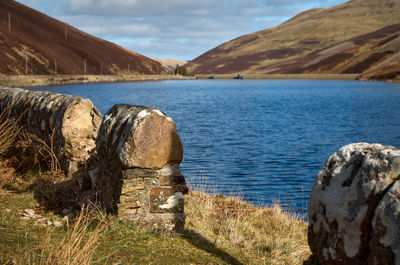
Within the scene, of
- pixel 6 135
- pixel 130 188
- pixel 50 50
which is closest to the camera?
pixel 130 188

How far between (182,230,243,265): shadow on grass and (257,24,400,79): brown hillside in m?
96.1

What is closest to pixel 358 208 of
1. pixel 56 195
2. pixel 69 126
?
pixel 56 195

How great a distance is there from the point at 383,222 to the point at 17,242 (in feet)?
12.9

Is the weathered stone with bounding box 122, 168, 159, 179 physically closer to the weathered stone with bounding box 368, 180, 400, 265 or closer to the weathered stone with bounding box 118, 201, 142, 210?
the weathered stone with bounding box 118, 201, 142, 210

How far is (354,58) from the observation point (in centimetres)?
13900

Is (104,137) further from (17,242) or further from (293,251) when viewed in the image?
(293,251)

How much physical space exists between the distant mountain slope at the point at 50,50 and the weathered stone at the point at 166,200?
249 ft

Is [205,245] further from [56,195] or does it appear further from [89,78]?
[89,78]

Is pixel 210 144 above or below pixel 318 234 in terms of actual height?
below

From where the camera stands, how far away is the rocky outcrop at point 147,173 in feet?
19.1

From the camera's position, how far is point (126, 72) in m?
124

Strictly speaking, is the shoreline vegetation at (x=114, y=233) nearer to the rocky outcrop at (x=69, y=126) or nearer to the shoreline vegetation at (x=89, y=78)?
the rocky outcrop at (x=69, y=126)

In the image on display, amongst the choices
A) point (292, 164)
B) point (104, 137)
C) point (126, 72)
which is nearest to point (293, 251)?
point (104, 137)

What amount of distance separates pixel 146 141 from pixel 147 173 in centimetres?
43
